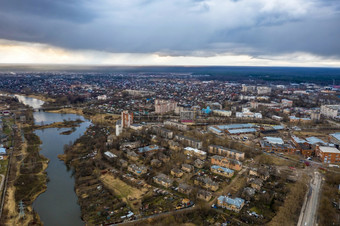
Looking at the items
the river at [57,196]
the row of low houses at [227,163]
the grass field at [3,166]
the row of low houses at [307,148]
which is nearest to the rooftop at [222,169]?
the row of low houses at [227,163]

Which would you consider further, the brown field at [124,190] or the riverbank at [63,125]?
the riverbank at [63,125]

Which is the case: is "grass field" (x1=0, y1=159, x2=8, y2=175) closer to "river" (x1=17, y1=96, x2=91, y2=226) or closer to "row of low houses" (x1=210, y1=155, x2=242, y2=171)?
"river" (x1=17, y1=96, x2=91, y2=226)

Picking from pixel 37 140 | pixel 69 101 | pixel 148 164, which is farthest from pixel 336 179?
pixel 69 101

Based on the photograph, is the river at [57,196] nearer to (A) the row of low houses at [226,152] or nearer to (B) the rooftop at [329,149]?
(A) the row of low houses at [226,152]

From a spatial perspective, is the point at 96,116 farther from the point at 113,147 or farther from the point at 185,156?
the point at 185,156

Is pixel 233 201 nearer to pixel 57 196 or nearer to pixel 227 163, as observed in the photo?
pixel 227 163

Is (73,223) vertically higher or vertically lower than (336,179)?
lower

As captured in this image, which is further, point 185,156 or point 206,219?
point 185,156

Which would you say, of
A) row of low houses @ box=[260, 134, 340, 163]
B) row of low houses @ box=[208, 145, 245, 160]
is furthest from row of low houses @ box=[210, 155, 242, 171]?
row of low houses @ box=[260, 134, 340, 163]
